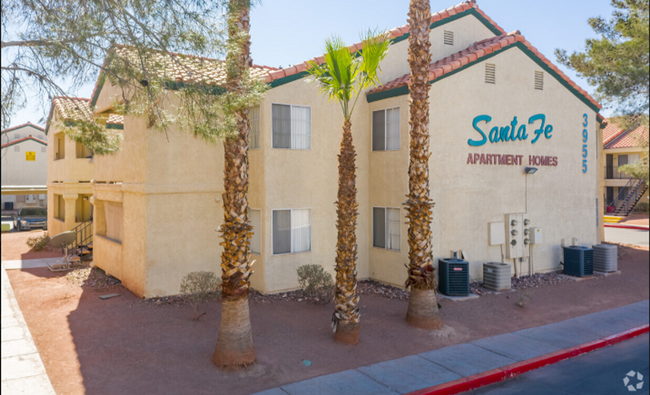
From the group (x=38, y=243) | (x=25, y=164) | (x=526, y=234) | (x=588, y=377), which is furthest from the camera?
(x=25, y=164)

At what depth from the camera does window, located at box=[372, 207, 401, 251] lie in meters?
14.1

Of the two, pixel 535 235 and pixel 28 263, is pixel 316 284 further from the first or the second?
pixel 28 263

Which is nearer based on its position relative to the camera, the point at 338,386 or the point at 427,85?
the point at 338,386

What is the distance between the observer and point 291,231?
13.6 m

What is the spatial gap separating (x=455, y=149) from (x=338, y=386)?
883cm

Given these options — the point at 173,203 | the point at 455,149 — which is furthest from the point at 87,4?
the point at 455,149

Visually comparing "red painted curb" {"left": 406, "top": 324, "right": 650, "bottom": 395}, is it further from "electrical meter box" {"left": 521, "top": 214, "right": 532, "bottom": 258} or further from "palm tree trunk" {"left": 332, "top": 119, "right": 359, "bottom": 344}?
"electrical meter box" {"left": 521, "top": 214, "right": 532, "bottom": 258}

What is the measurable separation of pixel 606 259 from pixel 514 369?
10580mm

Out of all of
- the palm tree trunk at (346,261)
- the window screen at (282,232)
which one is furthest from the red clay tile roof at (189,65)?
the window screen at (282,232)

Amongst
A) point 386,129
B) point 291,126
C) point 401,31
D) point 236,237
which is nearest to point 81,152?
point 291,126

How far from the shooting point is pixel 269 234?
13148 millimetres

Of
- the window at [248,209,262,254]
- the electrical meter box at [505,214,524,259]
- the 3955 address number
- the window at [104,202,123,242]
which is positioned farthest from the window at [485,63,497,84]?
the window at [104,202,123,242]

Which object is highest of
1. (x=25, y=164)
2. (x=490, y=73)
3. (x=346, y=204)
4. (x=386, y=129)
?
(x=490, y=73)

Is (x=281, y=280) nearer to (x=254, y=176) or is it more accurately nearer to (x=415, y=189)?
(x=254, y=176)
